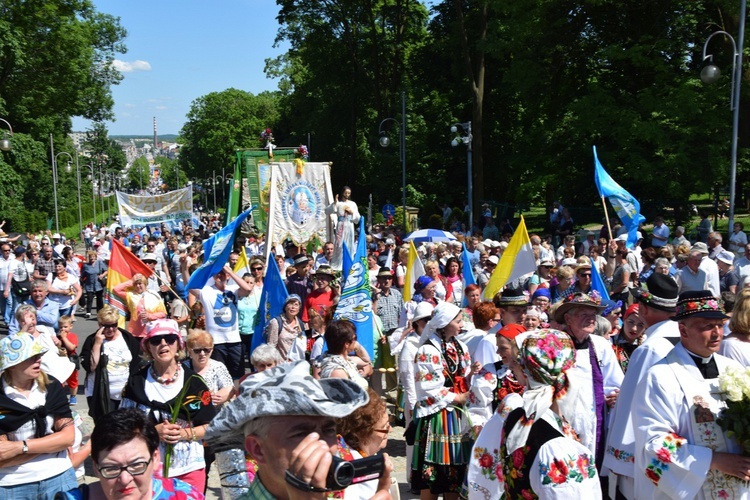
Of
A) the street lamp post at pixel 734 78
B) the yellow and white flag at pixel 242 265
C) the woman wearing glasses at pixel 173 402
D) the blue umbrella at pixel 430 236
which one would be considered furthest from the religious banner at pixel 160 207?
the woman wearing glasses at pixel 173 402

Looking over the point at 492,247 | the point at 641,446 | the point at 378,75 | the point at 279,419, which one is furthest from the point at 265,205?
the point at 378,75

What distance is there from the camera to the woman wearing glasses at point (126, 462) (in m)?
3.01

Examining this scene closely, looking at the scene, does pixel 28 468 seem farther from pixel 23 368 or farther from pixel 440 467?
pixel 440 467

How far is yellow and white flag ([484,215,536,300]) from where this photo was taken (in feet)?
32.4

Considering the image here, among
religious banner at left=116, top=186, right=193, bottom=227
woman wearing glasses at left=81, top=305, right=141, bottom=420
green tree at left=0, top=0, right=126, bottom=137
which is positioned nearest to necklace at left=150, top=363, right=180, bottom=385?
woman wearing glasses at left=81, top=305, right=141, bottom=420

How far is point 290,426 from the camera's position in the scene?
7.04 feet

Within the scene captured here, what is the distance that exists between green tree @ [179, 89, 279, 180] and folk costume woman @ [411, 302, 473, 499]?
84275 mm

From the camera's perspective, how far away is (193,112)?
98125 mm

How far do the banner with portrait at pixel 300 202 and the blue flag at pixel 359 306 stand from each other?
29.4 ft

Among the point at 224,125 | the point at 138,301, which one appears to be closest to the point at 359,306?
the point at 138,301

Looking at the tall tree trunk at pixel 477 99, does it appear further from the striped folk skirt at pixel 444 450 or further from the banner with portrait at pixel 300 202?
the striped folk skirt at pixel 444 450

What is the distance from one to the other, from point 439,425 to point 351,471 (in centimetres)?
375

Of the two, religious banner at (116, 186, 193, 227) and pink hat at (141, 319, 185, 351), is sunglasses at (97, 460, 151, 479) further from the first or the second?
religious banner at (116, 186, 193, 227)

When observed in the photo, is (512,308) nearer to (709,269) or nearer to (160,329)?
(160,329)
